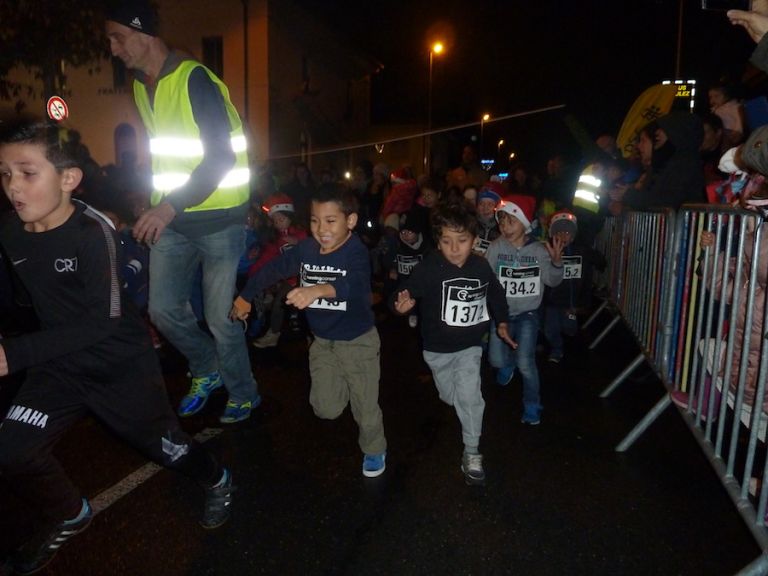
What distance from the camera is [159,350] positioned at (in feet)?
20.1

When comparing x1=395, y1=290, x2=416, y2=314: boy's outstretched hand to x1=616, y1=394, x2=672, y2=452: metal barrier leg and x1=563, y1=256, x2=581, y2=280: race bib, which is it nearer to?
x1=616, y1=394, x2=672, y2=452: metal barrier leg

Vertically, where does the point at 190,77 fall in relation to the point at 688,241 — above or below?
above

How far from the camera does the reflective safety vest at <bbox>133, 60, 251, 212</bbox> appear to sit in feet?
11.8

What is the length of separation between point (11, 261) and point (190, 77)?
159 centimetres

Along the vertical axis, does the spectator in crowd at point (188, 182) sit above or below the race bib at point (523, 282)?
above

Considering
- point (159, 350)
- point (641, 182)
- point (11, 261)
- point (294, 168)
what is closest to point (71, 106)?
point (294, 168)

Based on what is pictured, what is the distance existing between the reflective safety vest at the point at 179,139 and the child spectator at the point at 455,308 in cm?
127

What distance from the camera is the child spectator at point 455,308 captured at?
12.0 feet

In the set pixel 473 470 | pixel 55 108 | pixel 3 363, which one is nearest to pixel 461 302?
pixel 473 470

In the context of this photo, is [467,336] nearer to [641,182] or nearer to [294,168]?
[641,182]

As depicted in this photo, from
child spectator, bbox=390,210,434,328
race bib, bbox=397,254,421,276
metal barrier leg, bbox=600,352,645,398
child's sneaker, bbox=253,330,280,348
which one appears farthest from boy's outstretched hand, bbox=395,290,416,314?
race bib, bbox=397,254,421,276

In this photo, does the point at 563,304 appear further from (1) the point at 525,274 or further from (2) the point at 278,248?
(2) the point at 278,248

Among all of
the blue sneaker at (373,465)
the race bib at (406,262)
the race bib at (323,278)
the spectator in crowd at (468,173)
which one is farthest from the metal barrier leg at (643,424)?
the spectator in crowd at (468,173)

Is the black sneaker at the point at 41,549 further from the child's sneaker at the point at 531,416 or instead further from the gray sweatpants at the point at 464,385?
the child's sneaker at the point at 531,416
